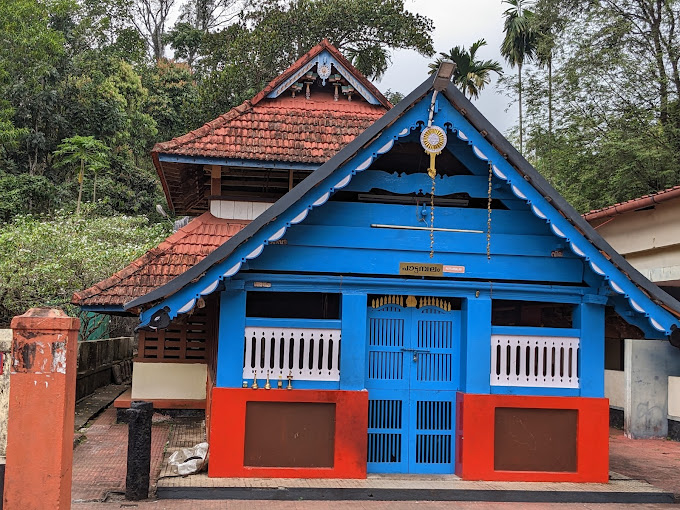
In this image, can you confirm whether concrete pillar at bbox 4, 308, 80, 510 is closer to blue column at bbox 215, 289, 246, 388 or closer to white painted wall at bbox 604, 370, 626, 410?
blue column at bbox 215, 289, 246, 388

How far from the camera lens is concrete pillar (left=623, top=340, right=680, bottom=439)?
14.5 meters

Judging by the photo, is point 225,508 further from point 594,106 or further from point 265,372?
point 594,106

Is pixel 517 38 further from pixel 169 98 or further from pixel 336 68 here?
pixel 336 68

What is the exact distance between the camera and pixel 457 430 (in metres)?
9.16

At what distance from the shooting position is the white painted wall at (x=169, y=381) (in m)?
13.8

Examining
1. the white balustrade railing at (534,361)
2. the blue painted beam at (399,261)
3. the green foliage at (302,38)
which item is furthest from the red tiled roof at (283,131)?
the green foliage at (302,38)

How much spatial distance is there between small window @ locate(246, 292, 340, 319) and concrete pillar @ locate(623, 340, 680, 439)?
21.9ft

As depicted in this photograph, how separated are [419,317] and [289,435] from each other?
217cm

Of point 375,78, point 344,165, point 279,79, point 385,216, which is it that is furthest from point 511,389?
point 375,78

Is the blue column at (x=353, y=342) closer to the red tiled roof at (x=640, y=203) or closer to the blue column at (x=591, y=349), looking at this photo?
the blue column at (x=591, y=349)

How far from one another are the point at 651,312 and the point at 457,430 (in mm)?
2677

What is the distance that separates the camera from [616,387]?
1543 cm

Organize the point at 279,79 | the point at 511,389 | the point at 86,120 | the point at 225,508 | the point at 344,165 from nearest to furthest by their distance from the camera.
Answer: the point at 225,508
the point at 344,165
the point at 511,389
the point at 279,79
the point at 86,120

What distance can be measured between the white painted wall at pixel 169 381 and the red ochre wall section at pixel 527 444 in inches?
246
